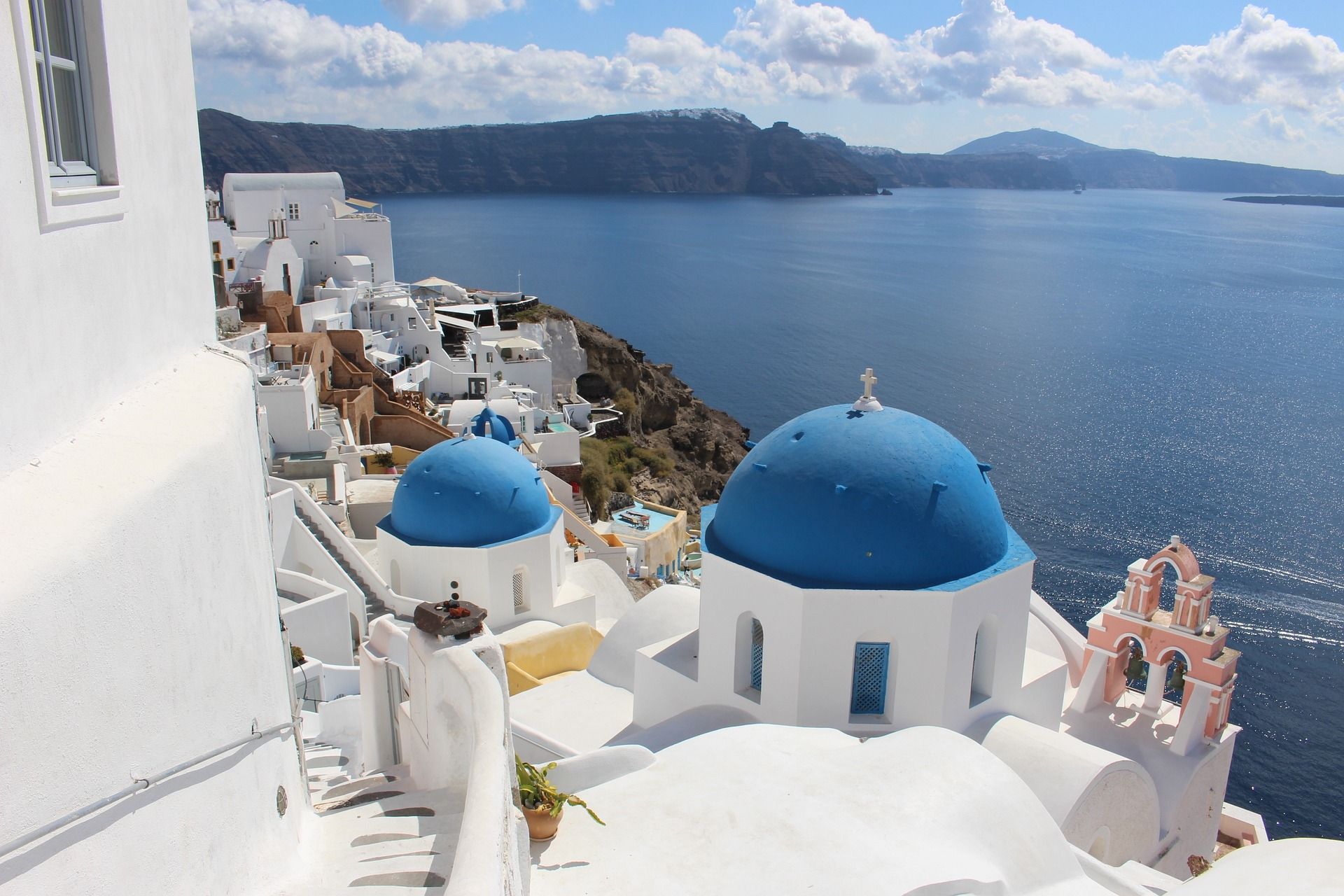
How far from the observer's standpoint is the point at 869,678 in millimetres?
9961

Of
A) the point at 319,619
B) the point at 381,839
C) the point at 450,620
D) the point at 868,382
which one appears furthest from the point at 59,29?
the point at 319,619

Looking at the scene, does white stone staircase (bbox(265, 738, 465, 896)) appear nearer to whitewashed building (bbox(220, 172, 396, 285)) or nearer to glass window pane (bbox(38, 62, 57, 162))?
glass window pane (bbox(38, 62, 57, 162))

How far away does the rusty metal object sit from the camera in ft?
17.5

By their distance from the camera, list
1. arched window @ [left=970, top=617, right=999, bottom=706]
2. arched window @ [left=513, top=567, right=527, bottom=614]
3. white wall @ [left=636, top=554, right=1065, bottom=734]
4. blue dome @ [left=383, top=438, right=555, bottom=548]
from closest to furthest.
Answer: white wall @ [left=636, top=554, right=1065, bottom=734]
arched window @ [left=970, top=617, right=999, bottom=706]
blue dome @ [left=383, top=438, right=555, bottom=548]
arched window @ [left=513, top=567, right=527, bottom=614]

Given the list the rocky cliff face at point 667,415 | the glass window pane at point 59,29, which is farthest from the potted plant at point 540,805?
the rocky cliff face at point 667,415

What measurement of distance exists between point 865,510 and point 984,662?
223cm

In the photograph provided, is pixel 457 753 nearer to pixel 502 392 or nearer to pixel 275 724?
pixel 275 724

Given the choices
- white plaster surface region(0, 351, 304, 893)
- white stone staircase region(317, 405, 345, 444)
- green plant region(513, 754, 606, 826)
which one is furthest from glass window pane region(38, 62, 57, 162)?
white stone staircase region(317, 405, 345, 444)

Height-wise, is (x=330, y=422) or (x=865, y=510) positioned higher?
(x=865, y=510)

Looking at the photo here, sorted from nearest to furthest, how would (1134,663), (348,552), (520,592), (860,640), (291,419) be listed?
(860,640)
(520,592)
(348,552)
(291,419)
(1134,663)

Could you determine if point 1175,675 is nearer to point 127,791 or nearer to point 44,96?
point 127,791

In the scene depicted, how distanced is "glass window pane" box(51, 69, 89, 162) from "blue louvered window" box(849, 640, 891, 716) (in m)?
8.01

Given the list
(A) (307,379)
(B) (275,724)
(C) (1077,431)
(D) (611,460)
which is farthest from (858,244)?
(B) (275,724)

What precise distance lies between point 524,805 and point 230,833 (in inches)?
117
